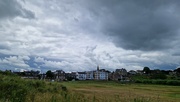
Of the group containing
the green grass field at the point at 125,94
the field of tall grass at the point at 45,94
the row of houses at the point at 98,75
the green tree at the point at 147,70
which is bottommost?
the green grass field at the point at 125,94

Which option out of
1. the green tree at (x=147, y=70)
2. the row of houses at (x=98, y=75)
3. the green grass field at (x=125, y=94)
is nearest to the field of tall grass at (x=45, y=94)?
the green grass field at (x=125, y=94)

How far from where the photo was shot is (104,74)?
186375 mm

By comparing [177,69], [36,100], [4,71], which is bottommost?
[36,100]

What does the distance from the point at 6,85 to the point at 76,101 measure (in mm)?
10800

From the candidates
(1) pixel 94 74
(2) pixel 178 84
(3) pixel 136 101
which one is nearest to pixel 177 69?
(1) pixel 94 74

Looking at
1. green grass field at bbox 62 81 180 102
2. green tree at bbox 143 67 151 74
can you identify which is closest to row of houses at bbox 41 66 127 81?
green tree at bbox 143 67 151 74

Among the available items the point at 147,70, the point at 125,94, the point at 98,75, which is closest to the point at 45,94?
the point at 125,94

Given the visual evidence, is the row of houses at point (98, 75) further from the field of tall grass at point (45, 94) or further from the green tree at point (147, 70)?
the field of tall grass at point (45, 94)

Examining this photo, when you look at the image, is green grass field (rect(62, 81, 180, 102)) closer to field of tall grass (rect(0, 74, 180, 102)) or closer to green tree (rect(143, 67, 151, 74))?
field of tall grass (rect(0, 74, 180, 102))

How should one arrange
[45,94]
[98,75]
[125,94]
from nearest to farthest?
[45,94] → [125,94] → [98,75]

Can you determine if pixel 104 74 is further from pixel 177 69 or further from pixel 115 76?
pixel 177 69

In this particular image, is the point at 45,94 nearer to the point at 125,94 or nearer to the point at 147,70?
the point at 125,94

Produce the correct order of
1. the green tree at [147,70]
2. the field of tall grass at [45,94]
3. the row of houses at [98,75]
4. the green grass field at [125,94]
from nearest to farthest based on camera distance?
the field of tall grass at [45,94] < the green grass field at [125,94] < the green tree at [147,70] < the row of houses at [98,75]

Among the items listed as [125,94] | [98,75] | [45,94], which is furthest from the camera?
[98,75]
